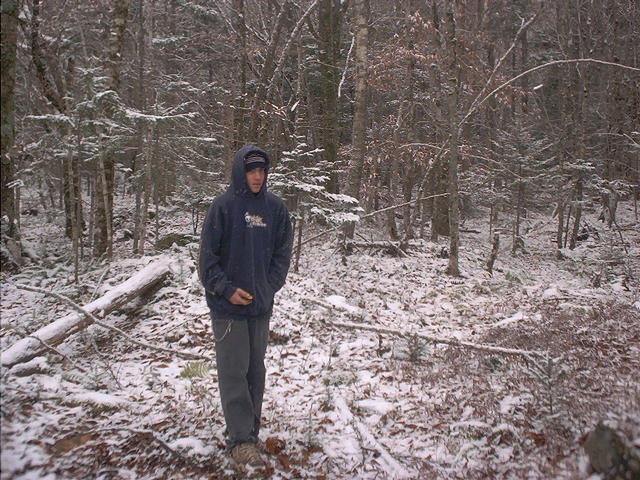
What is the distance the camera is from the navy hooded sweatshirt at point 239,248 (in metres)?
3.38

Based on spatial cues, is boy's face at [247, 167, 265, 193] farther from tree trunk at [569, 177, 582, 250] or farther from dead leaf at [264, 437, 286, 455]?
tree trunk at [569, 177, 582, 250]

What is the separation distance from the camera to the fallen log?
486 centimetres

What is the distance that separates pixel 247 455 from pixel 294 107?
9.49m

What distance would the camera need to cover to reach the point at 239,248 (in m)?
3.45

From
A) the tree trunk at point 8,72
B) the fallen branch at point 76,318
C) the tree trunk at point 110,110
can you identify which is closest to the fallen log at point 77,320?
the fallen branch at point 76,318

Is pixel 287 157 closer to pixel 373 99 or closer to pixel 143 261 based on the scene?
pixel 143 261

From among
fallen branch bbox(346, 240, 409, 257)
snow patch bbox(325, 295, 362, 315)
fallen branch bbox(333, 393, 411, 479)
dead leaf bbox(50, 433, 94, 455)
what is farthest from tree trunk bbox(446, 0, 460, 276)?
dead leaf bbox(50, 433, 94, 455)

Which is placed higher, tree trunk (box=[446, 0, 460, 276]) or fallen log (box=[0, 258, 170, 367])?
tree trunk (box=[446, 0, 460, 276])

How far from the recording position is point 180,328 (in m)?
6.35

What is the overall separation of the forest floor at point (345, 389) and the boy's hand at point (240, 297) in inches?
50.8

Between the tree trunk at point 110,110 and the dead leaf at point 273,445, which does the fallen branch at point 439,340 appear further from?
the tree trunk at point 110,110

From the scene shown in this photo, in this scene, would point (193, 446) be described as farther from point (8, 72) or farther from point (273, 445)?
point (8, 72)

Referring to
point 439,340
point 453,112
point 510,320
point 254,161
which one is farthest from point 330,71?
point 254,161

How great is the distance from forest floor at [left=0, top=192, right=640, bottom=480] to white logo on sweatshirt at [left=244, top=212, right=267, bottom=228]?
1.80 meters
